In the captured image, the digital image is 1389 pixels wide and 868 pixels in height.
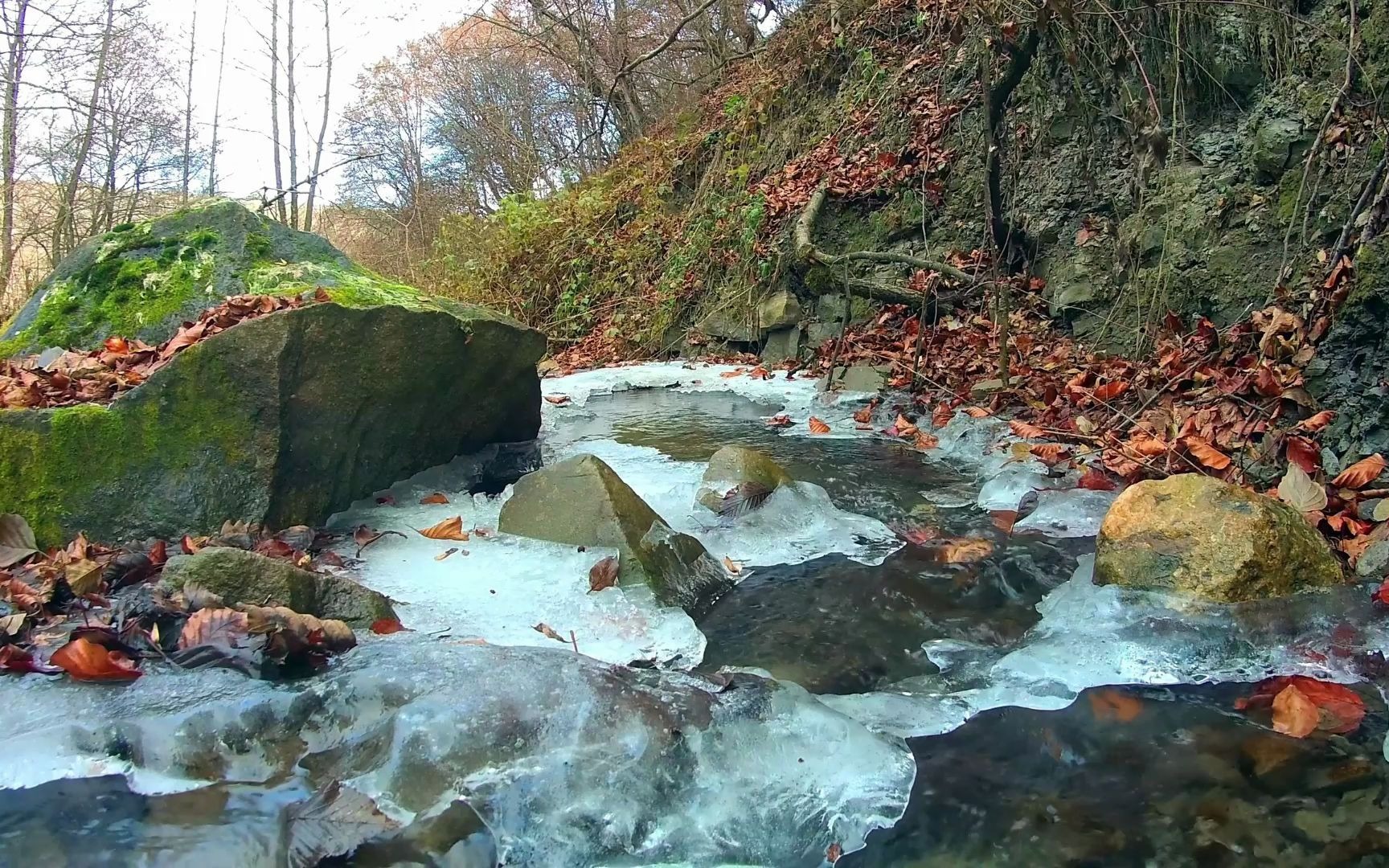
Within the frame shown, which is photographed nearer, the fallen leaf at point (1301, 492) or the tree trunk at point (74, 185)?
the fallen leaf at point (1301, 492)

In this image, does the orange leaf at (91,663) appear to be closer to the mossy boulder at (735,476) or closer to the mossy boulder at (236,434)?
the mossy boulder at (236,434)

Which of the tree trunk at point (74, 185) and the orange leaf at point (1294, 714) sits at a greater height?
the tree trunk at point (74, 185)

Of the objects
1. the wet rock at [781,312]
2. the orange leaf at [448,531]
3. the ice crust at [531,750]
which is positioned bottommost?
the ice crust at [531,750]

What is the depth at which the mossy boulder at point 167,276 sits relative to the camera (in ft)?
13.8

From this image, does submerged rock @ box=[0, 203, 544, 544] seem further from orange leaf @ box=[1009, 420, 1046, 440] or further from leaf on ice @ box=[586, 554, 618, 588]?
orange leaf @ box=[1009, 420, 1046, 440]

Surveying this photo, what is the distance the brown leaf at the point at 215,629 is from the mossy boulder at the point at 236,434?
0.98 m

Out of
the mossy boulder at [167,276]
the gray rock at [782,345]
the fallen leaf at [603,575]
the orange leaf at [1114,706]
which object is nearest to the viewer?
the orange leaf at [1114,706]

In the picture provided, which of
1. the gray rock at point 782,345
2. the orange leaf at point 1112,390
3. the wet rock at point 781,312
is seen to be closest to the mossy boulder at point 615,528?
the orange leaf at point 1112,390

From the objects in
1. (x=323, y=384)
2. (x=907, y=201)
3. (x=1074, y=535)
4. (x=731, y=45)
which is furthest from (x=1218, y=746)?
(x=731, y=45)

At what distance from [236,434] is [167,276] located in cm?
168

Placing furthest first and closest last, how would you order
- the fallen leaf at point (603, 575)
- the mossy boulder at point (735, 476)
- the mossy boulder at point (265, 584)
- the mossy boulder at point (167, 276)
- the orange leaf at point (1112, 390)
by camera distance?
the orange leaf at point (1112, 390), the mossy boulder at point (167, 276), the mossy boulder at point (735, 476), the fallen leaf at point (603, 575), the mossy boulder at point (265, 584)

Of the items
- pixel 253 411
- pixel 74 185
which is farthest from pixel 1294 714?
pixel 74 185

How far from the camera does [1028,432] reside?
14.9 ft

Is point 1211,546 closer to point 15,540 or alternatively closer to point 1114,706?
point 1114,706
